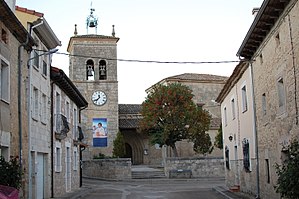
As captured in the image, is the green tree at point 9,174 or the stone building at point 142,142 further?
the stone building at point 142,142

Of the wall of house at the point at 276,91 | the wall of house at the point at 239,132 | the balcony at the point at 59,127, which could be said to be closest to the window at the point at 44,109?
the balcony at the point at 59,127

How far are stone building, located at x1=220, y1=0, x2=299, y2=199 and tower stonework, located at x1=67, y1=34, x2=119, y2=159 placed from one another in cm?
3057

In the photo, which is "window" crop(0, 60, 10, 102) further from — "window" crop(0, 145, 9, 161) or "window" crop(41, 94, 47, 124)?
"window" crop(41, 94, 47, 124)

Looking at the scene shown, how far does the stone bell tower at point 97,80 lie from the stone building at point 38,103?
27.8 meters

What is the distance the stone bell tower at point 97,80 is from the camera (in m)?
50.0

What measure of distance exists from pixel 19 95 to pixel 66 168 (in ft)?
35.8

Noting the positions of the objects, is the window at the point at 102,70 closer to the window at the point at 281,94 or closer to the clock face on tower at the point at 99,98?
the clock face on tower at the point at 99,98

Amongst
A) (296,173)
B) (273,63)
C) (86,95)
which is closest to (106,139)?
(86,95)

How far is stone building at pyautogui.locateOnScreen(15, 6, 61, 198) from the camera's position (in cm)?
1805

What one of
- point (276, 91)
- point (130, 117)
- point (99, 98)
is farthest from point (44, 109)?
point (130, 117)

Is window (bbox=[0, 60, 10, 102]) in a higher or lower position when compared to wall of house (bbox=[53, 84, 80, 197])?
higher

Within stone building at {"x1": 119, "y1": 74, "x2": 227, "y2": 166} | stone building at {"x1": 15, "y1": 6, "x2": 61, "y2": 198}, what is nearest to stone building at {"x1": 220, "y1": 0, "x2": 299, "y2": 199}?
stone building at {"x1": 15, "y1": 6, "x2": 61, "y2": 198}

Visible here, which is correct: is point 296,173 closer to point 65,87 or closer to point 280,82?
point 280,82

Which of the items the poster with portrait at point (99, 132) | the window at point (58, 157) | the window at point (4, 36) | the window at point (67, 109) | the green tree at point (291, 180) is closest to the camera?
the green tree at point (291, 180)
